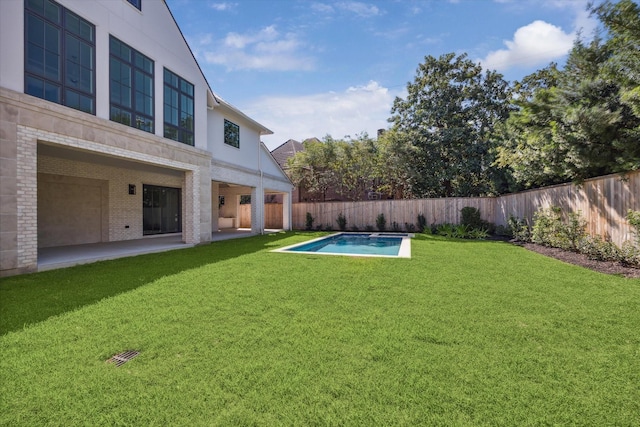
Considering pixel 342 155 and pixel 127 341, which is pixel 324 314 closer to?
pixel 127 341

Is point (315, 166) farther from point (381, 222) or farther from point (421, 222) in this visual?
point (421, 222)

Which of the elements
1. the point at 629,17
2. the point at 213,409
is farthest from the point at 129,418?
the point at 629,17

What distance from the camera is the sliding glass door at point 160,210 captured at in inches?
516

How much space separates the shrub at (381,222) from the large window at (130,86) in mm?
12952

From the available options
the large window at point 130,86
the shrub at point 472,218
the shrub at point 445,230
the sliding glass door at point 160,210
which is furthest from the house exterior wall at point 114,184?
the shrub at point 472,218

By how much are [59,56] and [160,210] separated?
8.20 metres

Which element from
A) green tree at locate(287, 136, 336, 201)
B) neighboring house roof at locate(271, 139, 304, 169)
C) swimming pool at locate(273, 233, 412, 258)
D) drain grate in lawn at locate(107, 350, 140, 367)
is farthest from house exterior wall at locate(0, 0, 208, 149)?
neighboring house roof at locate(271, 139, 304, 169)

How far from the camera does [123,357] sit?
9.16 ft

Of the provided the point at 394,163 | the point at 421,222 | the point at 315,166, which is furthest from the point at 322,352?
the point at 315,166

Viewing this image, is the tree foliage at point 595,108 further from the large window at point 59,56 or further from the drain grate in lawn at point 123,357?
the large window at point 59,56

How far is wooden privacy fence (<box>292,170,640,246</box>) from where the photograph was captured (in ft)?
22.9

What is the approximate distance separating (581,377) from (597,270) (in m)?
5.56

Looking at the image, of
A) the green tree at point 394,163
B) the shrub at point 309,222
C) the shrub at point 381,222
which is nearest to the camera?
the shrub at point 381,222

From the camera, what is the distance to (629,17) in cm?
551
